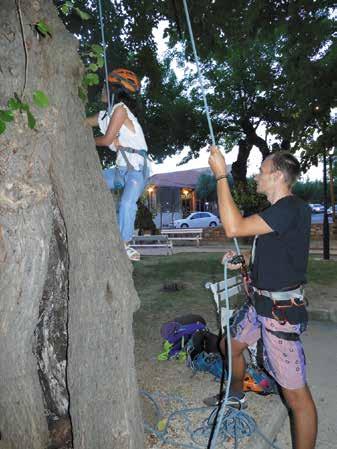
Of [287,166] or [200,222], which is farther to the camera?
[200,222]

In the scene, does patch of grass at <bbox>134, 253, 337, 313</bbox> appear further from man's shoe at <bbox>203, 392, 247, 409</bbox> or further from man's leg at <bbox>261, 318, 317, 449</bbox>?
man's leg at <bbox>261, 318, 317, 449</bbox>

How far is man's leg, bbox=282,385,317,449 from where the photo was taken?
2.67m

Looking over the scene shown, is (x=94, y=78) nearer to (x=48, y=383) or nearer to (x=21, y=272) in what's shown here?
(x=21, y=272)

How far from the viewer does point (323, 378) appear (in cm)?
455

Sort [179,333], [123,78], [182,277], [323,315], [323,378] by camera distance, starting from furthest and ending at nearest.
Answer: [182,277]
[323,315]
[179,333]
[323,378]
[123,78]

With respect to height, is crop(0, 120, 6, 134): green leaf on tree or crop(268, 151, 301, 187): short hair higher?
crop(0, 120, 6, 134): green leaf on tree

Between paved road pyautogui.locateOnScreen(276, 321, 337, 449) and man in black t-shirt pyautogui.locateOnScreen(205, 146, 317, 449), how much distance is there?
0.88m

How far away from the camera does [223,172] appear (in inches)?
106

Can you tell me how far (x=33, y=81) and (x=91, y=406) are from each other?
6.87 feet

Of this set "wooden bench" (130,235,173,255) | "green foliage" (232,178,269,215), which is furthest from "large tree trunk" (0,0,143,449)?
"green foliage" (232,178,269,215)

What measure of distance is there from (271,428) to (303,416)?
961 mm

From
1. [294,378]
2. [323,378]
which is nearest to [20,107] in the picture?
[294,378]

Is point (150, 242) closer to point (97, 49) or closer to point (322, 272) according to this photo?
point (322, 272)

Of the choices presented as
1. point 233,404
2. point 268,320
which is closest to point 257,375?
point 233,404
